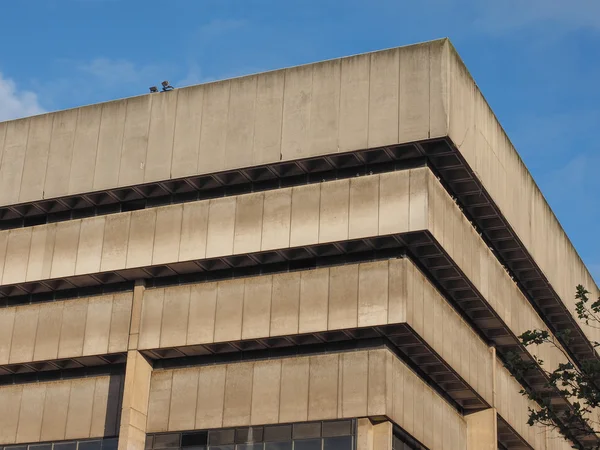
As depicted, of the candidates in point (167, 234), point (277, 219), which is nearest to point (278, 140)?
point (277, 219)

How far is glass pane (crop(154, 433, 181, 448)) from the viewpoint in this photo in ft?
173

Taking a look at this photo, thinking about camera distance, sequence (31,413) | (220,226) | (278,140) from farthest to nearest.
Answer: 1. (31,413)
2. (220,226)
3. (278,140)

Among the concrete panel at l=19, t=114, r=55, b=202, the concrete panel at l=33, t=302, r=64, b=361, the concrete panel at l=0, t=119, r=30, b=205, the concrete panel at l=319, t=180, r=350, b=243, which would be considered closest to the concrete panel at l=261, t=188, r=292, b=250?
the concrete panel at l=319, t=180, r=350, b=243

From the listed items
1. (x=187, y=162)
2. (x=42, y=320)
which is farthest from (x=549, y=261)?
(x=42, y=320)

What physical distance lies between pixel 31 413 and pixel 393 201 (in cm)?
1952

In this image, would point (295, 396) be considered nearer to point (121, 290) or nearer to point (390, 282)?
point (390, 282)

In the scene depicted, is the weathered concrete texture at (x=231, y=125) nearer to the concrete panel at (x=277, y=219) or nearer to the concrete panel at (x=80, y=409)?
the concrete panel at (x=277, y=219)

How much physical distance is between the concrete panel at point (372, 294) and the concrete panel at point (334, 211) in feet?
5.94

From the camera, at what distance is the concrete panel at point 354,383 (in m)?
49.2

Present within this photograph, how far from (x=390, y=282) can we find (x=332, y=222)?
3.68 m

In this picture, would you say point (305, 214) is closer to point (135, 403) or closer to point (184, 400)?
point (184, 400)

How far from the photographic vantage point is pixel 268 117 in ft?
179

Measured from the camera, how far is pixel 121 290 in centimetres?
5631

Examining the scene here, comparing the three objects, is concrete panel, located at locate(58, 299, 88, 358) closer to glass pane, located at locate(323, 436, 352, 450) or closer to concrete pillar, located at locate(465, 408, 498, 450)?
glass pane, located at locate(323, 436, 352, 450)
